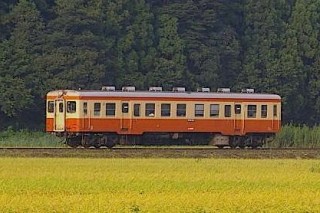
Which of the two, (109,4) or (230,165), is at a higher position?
(109,4)

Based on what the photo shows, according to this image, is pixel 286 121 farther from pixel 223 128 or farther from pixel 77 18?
pixel 223 128

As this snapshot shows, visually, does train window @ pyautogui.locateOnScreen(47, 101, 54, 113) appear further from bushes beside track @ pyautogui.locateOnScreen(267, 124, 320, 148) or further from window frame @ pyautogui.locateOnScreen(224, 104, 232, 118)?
bushes beside track @ pyautogui.locateOnScreen(267, 124, 320, 148)

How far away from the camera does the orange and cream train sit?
51.7 meters

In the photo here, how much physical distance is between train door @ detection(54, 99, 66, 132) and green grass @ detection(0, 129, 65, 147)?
389cm

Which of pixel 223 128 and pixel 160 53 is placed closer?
pixel 223 128

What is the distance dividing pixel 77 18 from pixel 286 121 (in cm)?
1522

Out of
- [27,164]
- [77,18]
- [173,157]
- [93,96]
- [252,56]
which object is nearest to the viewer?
[27,164]

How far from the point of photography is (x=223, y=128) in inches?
2116

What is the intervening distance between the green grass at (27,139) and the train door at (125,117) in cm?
560

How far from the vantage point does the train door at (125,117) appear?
51.9 metres

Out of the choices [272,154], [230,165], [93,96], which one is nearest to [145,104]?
[93,96]

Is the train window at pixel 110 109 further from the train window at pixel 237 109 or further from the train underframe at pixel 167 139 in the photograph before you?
the train window at pixel 237 109

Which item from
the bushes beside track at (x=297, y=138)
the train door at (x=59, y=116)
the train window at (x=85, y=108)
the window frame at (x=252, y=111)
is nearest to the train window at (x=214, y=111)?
the window frame at (x=252, y=111)

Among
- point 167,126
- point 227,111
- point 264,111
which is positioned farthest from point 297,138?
point 167,126
